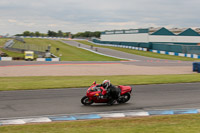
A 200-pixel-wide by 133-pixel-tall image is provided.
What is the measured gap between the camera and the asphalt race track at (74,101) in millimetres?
12570

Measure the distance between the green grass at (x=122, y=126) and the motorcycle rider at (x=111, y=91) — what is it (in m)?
2.69

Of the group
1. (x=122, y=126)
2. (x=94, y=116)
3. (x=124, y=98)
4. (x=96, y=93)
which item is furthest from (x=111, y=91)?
(x=122, y=126)

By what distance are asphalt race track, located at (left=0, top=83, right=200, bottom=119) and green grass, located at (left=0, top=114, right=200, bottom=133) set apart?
2.04 m

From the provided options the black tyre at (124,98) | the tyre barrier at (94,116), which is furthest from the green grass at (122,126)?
the black tyre at (124,98)

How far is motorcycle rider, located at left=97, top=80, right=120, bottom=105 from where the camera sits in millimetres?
13641

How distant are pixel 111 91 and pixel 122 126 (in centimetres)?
406

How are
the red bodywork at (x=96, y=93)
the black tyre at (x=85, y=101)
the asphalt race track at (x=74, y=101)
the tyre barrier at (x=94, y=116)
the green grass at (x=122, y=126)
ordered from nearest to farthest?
the green grass at (x=122, y=126) → the tyre barrier at (x=94, y=116) → the asphalt race track at (x=74, y=101) → the red bodywork at (x=96, y=93) → the black tyre at (x=85, y=101)

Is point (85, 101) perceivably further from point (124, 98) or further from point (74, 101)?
point (124, 98)

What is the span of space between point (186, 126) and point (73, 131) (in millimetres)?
4088

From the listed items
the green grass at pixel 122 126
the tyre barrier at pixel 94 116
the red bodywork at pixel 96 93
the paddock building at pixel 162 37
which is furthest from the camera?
the paddock building at pixel 162 37

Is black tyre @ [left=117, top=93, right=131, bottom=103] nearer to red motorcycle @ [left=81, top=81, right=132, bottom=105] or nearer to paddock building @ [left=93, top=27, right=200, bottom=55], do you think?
red motorcycle @ [left=81, top=81, right=132, bottom=105]

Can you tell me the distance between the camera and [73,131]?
29.3 ft

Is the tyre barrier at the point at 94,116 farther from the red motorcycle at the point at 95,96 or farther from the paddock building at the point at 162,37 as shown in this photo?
the paddock building at the point at 162,37

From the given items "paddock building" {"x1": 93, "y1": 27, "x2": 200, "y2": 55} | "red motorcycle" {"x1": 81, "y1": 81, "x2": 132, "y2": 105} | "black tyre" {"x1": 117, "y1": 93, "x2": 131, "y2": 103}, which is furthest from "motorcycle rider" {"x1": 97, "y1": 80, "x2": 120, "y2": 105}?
"paddock building" {"x1": 93, "y1": 27, "x2": 200, "y2": 55}
